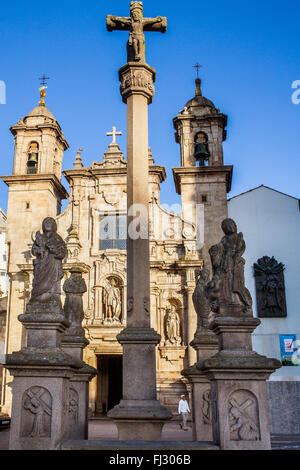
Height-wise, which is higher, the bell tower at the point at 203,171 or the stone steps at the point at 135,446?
the bell tower at the point at 203,171

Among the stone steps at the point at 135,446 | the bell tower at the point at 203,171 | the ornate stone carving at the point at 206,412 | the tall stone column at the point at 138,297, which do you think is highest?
the bell tower at the point at 203,171

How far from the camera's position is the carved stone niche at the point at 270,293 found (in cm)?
2017

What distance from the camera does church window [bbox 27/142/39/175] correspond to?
25.5m

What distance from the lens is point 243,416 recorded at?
6.77 m

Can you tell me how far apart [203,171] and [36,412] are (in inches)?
728

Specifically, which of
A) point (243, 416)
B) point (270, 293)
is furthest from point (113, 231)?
point (243, 416)

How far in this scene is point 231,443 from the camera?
6633mm

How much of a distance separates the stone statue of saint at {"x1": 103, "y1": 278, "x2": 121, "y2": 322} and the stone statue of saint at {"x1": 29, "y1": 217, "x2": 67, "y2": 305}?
14.6 metres

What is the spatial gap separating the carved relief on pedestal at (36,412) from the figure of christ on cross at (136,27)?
24.7ft

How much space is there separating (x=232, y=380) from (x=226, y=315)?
39.4 inches

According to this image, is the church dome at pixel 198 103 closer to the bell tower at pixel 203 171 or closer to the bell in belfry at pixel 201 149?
the bell tower at pixel 203 171

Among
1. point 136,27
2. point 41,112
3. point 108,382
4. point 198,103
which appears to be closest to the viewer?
point 136,27

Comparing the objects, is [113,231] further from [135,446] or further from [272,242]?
[135,446]

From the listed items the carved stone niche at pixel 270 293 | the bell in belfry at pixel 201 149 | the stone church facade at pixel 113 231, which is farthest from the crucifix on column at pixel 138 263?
the bell in belfry at pixel 201 149
